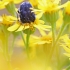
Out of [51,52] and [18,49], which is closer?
[51,52]

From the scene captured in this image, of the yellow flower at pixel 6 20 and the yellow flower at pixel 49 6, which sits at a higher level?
the yellow flower at pixel 49 6

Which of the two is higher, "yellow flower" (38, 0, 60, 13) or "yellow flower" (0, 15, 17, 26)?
"yellow flower" (38, 0, 60, 13)

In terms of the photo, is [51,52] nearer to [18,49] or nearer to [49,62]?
[49,62]

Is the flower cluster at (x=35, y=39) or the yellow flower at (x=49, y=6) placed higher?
the yellow flower at (x=49, y=6)

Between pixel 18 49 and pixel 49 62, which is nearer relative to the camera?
pixel 49 62

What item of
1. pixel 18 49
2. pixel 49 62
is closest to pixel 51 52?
pixel 49 62

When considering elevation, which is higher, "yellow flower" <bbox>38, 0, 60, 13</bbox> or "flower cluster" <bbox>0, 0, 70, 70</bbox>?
"yellow flower" <bbox>38, 0, 60, 13</bbox>

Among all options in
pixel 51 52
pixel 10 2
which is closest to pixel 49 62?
pixel 51 52
